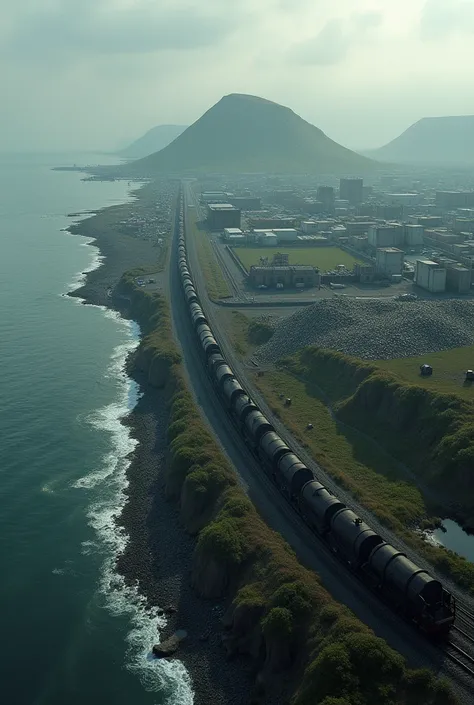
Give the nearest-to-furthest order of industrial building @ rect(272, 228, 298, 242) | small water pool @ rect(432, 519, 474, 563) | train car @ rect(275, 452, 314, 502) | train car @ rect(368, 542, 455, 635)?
train car @ rect(368, 542, 455, 635) < small water pool @ rect(432, 519, 474, 563) < train car @ rect(275, 452, 314, 502) < industrial building @ rect(272, 228, 298, 242)

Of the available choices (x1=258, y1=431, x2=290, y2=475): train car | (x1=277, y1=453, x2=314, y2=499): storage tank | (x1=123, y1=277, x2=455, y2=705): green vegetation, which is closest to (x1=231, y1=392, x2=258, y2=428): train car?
(x1=123, y1=277, x2=455, y2=705): green vegetation

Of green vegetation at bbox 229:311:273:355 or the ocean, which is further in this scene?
green vegetation at bbox 229:311:273:355

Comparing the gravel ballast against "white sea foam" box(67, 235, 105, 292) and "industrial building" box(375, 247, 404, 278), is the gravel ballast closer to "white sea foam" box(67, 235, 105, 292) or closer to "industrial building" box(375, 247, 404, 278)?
"industrial building" box(375, 247, 404, 278)

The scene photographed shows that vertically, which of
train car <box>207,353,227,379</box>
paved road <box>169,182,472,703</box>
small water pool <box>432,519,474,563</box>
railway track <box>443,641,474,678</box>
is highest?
train car <box>207,353,227,379</box>

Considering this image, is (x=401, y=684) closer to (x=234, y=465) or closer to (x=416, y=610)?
(x=416, y=610)

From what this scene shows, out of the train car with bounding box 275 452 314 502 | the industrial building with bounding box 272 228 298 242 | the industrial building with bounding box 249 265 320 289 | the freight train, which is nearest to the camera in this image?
the freight train

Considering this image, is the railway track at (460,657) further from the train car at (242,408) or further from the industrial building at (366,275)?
the industrial building at (366,275)

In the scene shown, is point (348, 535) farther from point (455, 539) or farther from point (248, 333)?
point (248, 333)
